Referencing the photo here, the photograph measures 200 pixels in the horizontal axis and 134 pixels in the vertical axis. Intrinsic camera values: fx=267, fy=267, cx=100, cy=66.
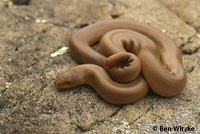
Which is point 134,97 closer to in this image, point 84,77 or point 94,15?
point 84,77

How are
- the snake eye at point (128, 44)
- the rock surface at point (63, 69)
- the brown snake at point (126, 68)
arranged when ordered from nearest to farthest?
the rock surface at point (63, 69) < the brown snake at point (126, 68) < the snake eye at point (128, 44)

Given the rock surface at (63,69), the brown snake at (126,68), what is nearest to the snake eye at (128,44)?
the brown snake at (126,68)

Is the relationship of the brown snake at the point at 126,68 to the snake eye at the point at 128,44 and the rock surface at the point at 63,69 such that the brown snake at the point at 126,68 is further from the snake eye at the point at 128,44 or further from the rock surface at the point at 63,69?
the rock surface at the point at 63,69

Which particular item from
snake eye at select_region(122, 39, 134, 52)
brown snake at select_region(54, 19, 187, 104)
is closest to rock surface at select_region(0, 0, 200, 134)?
brown snake at select_region(54, 19, 187, 104)

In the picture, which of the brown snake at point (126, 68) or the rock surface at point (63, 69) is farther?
the brown snake at point (126, 68)

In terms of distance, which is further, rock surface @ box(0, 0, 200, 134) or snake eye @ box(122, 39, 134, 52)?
snake eye @ box(122, 39, 134, 52)

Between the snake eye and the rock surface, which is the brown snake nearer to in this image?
the snake eye

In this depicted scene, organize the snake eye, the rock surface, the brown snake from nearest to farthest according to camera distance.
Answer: the rock surface
the brown snake
the snake eye

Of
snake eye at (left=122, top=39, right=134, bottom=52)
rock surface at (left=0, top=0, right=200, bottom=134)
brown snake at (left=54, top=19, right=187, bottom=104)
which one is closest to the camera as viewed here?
rock surface at (left=0, top=0, right=200, bottom=134)
